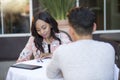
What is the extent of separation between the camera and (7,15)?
7.66 m

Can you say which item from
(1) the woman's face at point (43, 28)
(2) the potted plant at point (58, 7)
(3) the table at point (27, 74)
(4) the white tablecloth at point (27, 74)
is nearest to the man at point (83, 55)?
(4) the white tablecloth at point (27, 74)

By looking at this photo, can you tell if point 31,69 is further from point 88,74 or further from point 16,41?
point 16,41

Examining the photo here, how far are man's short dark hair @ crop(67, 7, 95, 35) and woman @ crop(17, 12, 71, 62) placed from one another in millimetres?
1449

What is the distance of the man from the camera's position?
7.38ft

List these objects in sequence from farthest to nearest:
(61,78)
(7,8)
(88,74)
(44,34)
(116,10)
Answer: (116,10) → (7,8) → (44,34) → (61,78) → (88,74)

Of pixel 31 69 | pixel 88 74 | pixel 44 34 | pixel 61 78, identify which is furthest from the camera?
pixel 44 34

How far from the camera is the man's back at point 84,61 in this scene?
225 cm

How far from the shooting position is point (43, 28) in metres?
3.78

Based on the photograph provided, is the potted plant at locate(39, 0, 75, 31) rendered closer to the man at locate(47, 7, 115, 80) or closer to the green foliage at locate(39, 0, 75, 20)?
the green foliage at locate(39, 0, 75, 20)

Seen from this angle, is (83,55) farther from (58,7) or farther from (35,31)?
(58,7)

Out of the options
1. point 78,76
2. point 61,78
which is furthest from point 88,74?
point 61,78

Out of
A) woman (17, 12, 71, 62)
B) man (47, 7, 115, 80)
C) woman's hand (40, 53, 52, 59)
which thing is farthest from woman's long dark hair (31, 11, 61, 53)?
man (47, 7, 115, 80)

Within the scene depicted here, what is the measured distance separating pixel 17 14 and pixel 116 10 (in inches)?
98.5

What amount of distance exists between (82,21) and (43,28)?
4.99 ft
